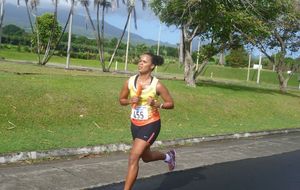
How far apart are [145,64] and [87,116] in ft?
20.6

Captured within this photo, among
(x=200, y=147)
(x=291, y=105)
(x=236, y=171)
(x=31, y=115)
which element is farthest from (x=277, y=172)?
(x=291, y=105)

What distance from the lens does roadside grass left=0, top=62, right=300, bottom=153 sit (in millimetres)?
10885

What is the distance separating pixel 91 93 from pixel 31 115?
122 inches

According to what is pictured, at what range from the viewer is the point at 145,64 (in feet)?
23.2

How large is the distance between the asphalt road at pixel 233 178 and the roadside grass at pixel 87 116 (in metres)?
2.18

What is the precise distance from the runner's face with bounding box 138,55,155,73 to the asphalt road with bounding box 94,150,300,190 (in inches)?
70.2

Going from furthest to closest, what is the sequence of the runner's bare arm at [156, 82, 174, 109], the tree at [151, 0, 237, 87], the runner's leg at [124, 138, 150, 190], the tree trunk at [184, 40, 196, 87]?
the tree trunk at [184, 40, 196, 87] < the tree at [151, 0, 237, 87] < the runner's bare arm at [156, 82, 174, 109] < the runner's leg at [124, 138, 150, 190]

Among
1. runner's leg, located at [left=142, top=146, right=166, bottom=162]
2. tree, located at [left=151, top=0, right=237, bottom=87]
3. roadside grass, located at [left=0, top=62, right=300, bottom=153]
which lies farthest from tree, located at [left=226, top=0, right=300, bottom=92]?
runner's leg, located at [left=142, top=146, right=166, bottom=162]

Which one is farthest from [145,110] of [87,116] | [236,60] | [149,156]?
[236,60]

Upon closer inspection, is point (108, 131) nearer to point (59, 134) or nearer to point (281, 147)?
point (59, 134)

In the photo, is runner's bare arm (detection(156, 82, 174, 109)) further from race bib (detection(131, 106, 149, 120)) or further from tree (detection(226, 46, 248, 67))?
tree (detection(226, 46, 248, 67))

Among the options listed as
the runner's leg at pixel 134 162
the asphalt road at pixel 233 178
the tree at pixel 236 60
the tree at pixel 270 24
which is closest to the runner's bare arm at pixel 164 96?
the runner's leg at pixel 134 162

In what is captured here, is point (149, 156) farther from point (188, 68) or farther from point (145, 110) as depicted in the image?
point (188, 68)

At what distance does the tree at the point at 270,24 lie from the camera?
71.9 feet
